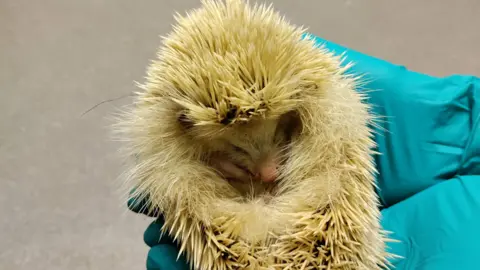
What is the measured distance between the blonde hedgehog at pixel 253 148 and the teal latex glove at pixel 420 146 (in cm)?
20

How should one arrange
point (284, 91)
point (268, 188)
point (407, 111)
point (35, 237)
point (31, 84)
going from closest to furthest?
point (284, 91), point (268, 188), point (407, 111), point (35, 237), point (31, 84)

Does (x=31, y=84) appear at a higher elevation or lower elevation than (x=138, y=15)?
lower

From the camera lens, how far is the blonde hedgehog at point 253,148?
64 cm

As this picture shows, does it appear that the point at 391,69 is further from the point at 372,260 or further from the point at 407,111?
the point at 372,260

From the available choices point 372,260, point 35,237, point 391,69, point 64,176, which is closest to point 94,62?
point 64,176

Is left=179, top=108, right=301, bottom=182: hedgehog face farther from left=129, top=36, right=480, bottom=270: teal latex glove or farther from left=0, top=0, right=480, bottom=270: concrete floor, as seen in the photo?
left=0, top=0, right=480, bottom=270: concrete floor

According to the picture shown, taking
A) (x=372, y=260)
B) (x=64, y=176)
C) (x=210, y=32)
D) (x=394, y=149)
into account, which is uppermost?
(x=210, y=32)

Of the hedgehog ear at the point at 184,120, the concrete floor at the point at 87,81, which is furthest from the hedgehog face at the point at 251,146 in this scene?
the concrete floor at the point at 87,81

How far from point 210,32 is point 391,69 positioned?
447 mm

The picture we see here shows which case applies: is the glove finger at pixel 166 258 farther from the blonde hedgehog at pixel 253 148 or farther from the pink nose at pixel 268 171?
the pink nose at pixel 268 171

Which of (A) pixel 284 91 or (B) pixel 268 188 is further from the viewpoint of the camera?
(B) pixel 268 188

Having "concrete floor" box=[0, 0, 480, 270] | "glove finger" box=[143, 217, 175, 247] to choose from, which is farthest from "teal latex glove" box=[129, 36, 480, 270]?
"concrete floor" box=[0, 0, 480, 270]

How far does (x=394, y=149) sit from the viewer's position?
956 mm

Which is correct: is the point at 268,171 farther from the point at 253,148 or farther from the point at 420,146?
the point at 420,146
